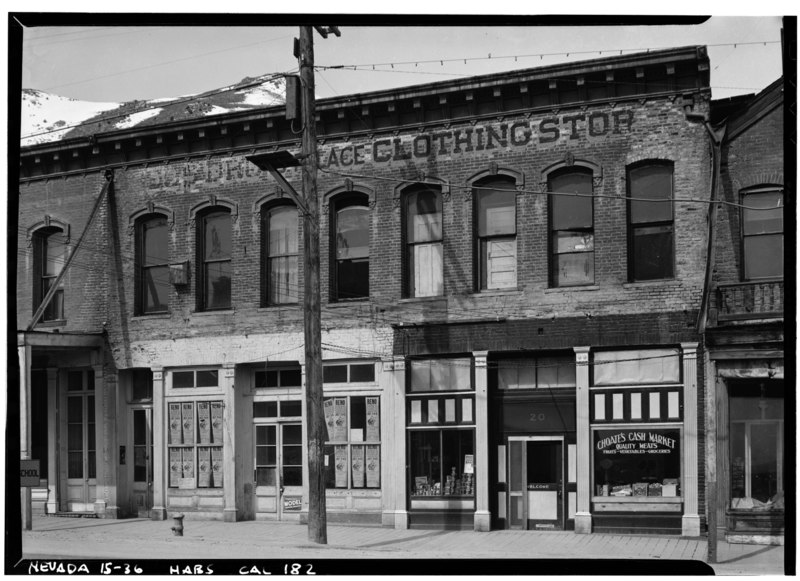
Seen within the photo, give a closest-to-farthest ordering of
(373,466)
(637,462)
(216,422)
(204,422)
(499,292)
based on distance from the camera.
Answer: (637,462) < (499,292) < (373,466) < (216,422) < (204,422)

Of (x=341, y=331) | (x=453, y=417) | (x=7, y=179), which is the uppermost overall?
(x=7, y=179)

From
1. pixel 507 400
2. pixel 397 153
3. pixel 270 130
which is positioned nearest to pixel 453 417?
pixel 507 400

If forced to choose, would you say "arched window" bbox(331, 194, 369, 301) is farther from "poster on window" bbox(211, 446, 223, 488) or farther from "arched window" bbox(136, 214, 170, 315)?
"poster on window" bbox(211, 446, 223, 488)

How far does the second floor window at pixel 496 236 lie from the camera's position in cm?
2030

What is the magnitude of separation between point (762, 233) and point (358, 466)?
842 cm

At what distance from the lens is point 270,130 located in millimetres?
22219

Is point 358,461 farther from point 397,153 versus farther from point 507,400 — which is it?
point 397,153

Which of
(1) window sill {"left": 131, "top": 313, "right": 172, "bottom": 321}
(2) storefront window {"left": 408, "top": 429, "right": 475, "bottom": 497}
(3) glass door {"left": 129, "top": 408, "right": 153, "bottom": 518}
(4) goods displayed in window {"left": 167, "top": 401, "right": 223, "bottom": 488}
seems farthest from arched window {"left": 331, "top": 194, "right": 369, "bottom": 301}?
(3) glass door {"left": 129, "top": 408, "right": 153, "bottom": 518}

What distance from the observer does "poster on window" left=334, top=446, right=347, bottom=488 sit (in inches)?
839

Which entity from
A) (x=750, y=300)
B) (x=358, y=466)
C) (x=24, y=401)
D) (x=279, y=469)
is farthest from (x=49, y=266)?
(x=750, y=300)

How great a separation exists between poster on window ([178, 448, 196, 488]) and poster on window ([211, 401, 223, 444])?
60cm

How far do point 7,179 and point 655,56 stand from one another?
34.6ft

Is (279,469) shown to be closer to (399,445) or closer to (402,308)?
(399,445)

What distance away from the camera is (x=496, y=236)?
66.8 feet
